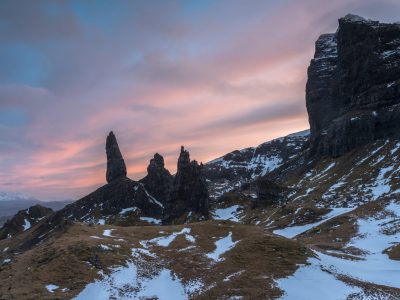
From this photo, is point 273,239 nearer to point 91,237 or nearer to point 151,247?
point 151,247

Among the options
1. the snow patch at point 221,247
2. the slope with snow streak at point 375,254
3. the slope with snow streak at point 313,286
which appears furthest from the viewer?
the snow patch at point 221,247

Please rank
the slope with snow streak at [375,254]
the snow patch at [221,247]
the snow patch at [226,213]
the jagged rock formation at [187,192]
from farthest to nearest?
1. the jagged rock formation at [187,192]
2. the snow patch at [226,213]
3. the snow patch at [221,247]
4. the slope with snow streak at [375,254]

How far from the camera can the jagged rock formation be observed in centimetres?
18775

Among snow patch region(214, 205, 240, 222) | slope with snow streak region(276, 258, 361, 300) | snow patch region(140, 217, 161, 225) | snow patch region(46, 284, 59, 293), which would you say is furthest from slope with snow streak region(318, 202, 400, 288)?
snow patch region(140, 217, 161, 225)

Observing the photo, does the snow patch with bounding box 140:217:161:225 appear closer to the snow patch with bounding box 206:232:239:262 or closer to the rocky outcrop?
the rocky outcrop

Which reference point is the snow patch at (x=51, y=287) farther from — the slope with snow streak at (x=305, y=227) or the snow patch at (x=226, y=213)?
the snow patch at (x=226, y=213)

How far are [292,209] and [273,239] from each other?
70.7 m

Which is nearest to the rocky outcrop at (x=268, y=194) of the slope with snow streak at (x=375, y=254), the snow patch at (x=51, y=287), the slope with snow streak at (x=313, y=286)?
the slope with snow streak at (x=375, y=254)

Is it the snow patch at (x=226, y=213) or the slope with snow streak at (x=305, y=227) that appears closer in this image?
the slope with snow streak at (x=305, y=227)

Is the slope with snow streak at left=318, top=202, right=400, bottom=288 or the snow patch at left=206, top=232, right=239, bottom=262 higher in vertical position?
the snow patch at left=206, top=232, right=239, bottom=262

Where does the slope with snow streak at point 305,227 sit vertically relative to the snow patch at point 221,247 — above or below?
below

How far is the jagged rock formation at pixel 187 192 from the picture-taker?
187750 millimetres

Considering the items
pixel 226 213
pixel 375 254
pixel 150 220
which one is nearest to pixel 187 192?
pixel 226 213

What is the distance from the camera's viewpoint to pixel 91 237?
7019 centimetres
